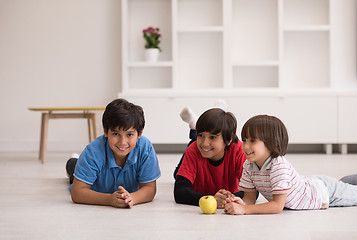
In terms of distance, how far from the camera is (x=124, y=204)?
1.96 metres

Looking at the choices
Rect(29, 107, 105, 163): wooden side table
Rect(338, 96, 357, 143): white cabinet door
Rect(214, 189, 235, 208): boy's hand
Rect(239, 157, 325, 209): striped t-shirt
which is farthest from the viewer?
Rect(338, 96, 357, 143): white cabinet door

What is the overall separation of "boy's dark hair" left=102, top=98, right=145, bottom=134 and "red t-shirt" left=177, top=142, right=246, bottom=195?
274 millimetres

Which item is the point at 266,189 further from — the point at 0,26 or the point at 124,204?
the point at 0,26

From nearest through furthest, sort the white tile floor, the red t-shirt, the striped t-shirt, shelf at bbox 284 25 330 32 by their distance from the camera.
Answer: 1. the white tile floor
2. the striped t-shirt
3. the red t-shirt
4. shelf at bbox 284 25 330 32

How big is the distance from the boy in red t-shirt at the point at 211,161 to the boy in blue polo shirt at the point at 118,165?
144 millimetres

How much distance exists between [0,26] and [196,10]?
6.68 ft

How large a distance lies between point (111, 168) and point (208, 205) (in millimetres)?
492

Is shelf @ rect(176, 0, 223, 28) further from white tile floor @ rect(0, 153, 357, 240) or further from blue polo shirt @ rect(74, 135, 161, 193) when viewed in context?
blue polo shirt @ rect(74, 135, 161, 193)

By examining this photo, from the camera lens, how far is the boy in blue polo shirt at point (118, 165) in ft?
6.41

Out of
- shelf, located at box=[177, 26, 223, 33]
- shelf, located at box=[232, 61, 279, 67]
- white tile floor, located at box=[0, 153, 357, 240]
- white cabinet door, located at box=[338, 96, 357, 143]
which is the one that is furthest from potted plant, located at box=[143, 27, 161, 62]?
white tile floor, located at box=[0, 153, 357, 240]

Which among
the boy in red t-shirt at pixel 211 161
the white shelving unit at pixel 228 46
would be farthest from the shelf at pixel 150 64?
the boy in red t-shirt at pixel 211 161

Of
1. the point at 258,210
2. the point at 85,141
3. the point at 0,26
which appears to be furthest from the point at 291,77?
the point at 258,210

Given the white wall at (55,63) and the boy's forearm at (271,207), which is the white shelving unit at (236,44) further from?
the boy's forearm at (271,207)

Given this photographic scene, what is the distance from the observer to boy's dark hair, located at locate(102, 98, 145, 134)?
6.35ft
